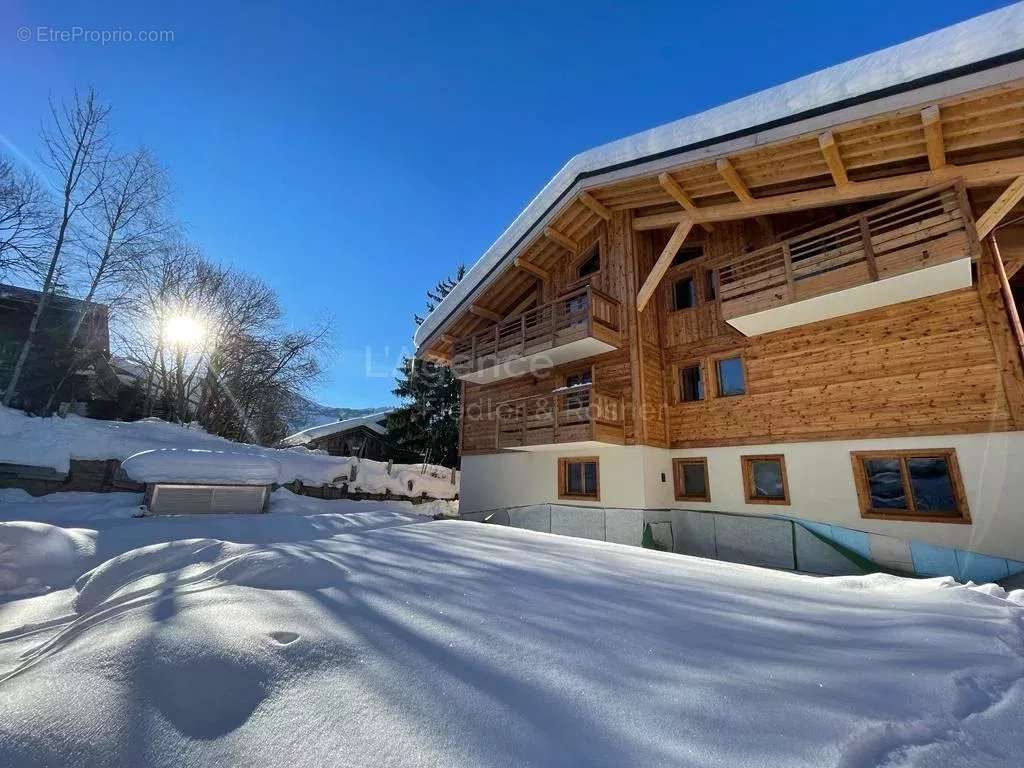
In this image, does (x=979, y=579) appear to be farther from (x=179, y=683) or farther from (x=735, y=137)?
(x=179, y=683)

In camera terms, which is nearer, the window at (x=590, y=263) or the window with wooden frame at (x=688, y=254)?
the window with wooden frame at (x=688, y=254)

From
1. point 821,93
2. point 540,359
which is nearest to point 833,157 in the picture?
point 821,93

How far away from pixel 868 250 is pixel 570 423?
7.81 meters

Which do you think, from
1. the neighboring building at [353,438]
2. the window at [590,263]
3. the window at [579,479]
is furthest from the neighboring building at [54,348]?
the window at [590,263]

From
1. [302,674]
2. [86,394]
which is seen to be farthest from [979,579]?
[86,394]

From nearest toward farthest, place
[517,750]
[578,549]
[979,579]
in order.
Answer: [517,750] → [578,549] → [979,579]

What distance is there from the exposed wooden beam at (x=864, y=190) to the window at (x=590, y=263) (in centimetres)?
318

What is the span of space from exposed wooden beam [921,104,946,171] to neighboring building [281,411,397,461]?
2729 cm

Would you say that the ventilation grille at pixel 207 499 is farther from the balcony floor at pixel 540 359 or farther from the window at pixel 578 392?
the window at pixel 578 392

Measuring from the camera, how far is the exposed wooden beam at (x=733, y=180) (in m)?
10.0

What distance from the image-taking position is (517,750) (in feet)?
5.52

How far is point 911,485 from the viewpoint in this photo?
954 centimetres

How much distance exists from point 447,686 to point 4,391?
2188 centimetres

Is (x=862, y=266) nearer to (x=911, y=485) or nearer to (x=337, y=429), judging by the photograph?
(x=911, y=485)
